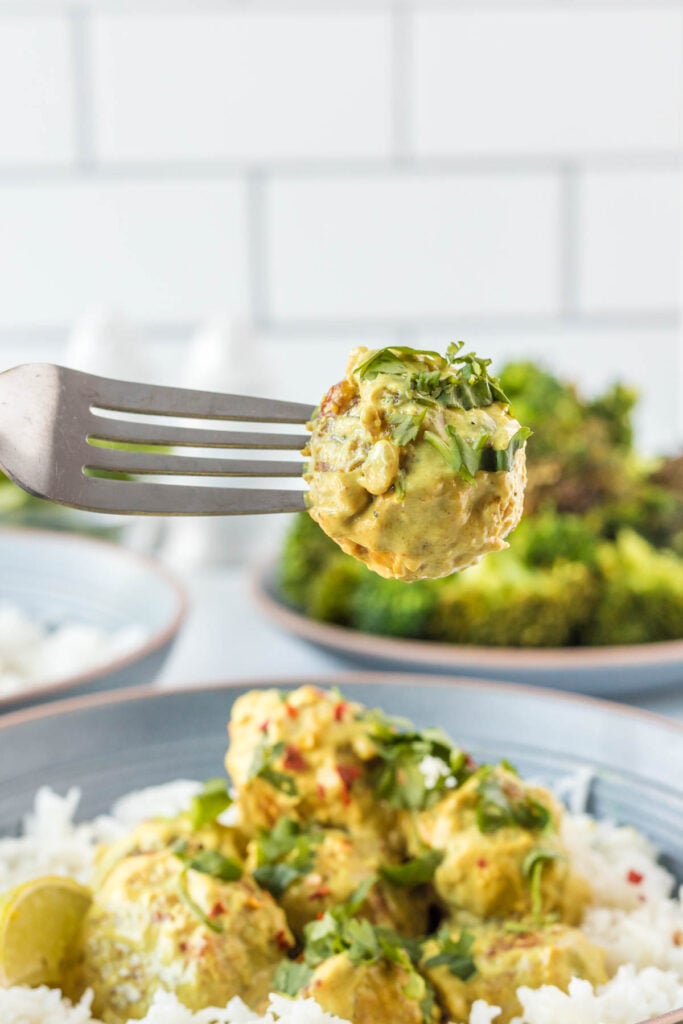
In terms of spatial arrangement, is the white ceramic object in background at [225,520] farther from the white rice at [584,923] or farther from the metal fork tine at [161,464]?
the metal fork tine at [161,464]

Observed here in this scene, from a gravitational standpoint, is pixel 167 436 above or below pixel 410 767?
above

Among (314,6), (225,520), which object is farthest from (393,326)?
(225,520)

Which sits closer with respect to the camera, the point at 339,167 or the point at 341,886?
the point at 341,886

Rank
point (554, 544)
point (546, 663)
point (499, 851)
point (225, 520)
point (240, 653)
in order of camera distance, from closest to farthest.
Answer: point (499, 851) → point (546, 663) → point (240, 653) → point (554, 544) → point (225, 520)

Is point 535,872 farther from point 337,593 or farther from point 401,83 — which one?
point 401,83

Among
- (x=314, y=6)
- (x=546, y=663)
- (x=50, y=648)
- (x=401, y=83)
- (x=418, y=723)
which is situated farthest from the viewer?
(x=401, y=83)

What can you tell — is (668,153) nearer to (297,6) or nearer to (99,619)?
(297,6)

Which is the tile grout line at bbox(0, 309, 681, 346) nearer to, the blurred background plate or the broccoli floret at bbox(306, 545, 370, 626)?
the broccoli floret at bbox(306, 545, 370, 626)
